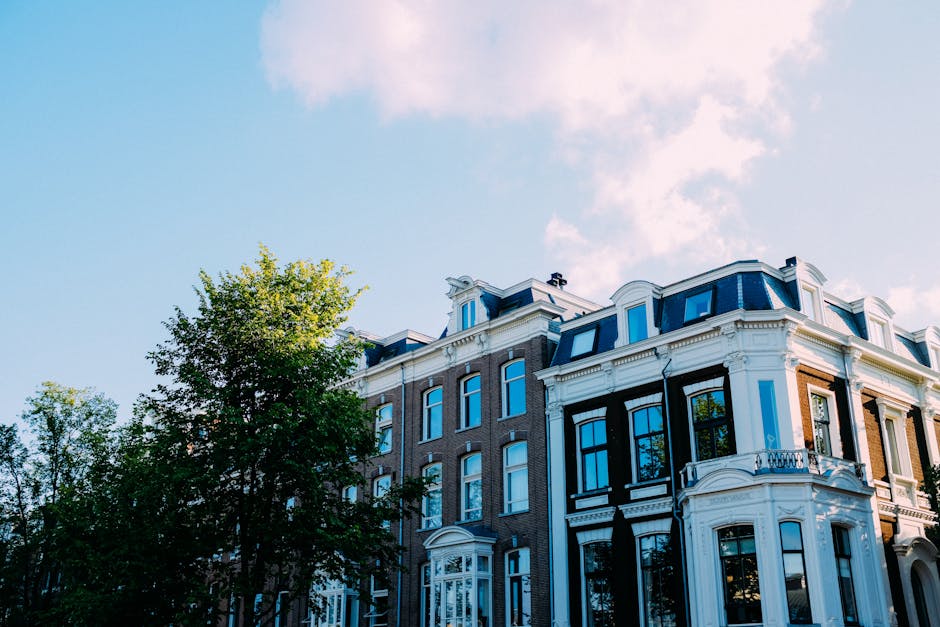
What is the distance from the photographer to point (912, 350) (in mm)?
30375

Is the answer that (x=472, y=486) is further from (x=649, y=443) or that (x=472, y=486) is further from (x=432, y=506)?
(x=649, y=443)

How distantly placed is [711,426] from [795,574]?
467 cm

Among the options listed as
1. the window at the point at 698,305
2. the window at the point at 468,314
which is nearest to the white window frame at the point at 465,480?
the window at the point at 468,314

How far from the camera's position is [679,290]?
27.2 m

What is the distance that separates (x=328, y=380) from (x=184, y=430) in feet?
13.7

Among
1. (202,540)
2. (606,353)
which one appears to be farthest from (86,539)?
(606,353)

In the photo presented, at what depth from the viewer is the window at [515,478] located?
29.7 metres

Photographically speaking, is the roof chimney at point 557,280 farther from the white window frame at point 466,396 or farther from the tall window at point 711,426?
the tall window at point 711,426

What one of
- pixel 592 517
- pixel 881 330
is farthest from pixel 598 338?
pixel 881 330

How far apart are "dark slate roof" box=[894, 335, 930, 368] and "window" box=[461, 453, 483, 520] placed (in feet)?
49.1

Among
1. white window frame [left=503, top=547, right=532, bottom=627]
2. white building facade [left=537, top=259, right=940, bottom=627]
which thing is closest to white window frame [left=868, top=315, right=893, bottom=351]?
white building facade [left=537, top=259, right=940, bottom=627]

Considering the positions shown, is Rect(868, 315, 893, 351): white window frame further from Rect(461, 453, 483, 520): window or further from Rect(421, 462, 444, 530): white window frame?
Rect(421, 462, 444, 530): white window frame

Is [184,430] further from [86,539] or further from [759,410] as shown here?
[759,410]

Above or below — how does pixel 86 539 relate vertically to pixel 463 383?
below
